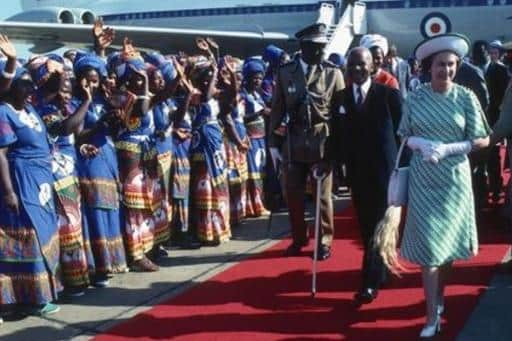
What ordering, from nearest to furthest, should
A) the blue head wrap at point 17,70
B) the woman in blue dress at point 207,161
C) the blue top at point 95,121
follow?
the blue head wrap at point 17,70
the blue top at point 95,121
the woman in blue dress at point 207,161

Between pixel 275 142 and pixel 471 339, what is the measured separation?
2.22 m

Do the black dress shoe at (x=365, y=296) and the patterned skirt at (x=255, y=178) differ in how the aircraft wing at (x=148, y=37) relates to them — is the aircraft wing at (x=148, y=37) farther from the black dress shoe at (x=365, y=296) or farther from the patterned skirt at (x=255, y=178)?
the black dress shoe at (x=365, y=296)

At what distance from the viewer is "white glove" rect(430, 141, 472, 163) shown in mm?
3445

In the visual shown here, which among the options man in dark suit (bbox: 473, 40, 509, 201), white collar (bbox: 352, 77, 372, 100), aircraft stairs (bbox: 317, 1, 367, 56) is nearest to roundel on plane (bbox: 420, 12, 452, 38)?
aircraft stairs (bbox: 317, 1, 367, 56)

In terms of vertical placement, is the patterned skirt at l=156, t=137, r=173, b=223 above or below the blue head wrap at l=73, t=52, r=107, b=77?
below

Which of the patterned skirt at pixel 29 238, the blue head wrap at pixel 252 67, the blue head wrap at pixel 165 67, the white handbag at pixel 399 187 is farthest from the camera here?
the blue head wrap at pixel 252 67

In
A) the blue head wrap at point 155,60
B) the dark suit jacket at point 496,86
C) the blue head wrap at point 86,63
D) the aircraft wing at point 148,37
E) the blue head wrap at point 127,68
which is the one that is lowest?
the aircraft wing at point 148,37

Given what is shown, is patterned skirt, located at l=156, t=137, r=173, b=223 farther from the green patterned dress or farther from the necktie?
the green patterned dress

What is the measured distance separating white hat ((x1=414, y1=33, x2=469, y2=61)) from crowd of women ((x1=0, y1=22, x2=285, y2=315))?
2068mm

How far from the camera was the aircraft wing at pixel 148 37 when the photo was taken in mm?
17609

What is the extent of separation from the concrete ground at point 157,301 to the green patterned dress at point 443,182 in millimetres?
567

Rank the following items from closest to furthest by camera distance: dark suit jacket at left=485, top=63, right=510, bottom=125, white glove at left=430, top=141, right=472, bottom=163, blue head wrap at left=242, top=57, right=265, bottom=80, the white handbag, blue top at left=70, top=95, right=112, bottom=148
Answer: white glove at left=430, top=141, right=472, bottom=163
the white handbag
blue top at left=70, top=95, right=112, bottom=148
dark suit jacket at left=485, top=63, right=510, bottom=125
blue head wrap at left=242, top=57, right=265, bottom=80

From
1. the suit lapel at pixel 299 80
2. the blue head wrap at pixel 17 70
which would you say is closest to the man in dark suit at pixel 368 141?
the suit lapel at pixel 299 80

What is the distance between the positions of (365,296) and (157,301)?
52.4 inches
